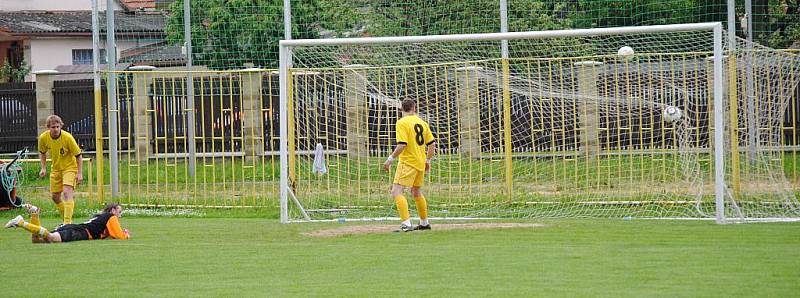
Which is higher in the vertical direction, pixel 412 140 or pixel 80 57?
pixel 80 57

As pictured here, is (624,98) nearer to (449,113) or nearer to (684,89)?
(684,89)

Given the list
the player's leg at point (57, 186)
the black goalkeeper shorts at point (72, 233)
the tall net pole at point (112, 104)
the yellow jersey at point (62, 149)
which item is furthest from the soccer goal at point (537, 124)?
the tall net pole at point (112, 104)

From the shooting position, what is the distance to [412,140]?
15273 mm

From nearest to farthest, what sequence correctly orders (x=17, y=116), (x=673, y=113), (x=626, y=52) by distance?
(x=673, y=113) < (x=626, y=52) < (x=17, y=116)

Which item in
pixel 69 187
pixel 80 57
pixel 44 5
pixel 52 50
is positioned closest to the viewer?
pixel 69 187

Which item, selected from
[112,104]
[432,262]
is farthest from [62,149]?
[432,262]

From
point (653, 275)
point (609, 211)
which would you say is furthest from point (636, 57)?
point (653, 275)

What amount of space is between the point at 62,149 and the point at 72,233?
220 cm

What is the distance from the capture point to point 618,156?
→ 1909 centimetres

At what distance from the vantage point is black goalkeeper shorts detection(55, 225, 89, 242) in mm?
14586

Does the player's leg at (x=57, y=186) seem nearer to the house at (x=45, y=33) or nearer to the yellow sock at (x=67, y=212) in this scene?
the yellow sock at (x=67, y=212)

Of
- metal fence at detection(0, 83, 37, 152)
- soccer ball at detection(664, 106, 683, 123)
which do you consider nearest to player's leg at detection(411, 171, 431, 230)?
soccer ball at detection(664, 106, 683, 123)

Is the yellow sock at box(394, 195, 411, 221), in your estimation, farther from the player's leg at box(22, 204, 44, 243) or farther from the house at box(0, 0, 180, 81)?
the house at box(0, 0, 180, 81)

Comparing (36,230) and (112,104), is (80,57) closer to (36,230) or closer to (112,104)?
(112,104)
